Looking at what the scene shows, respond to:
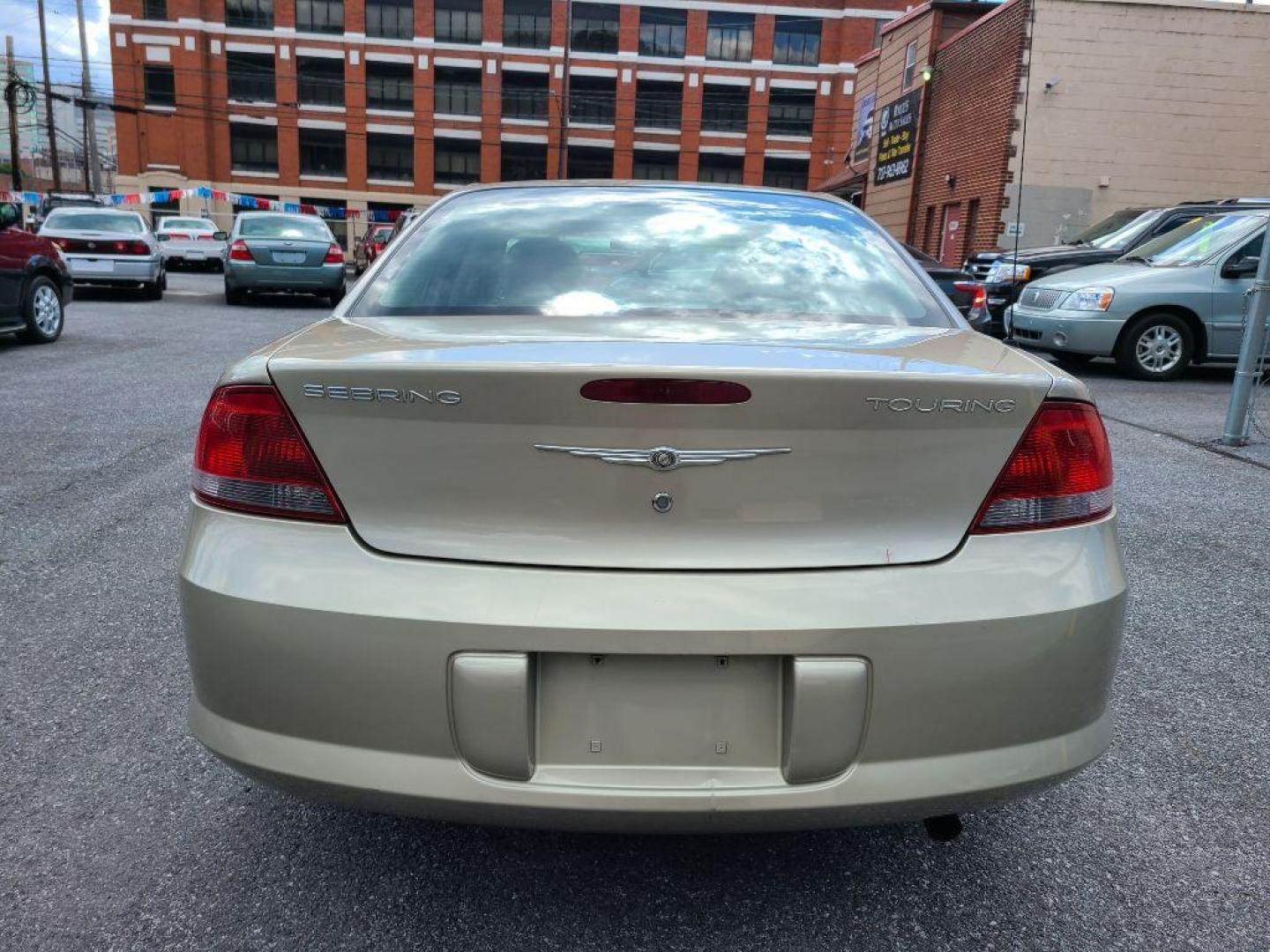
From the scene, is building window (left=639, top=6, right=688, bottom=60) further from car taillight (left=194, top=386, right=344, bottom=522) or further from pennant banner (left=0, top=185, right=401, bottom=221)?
car taillight (left=194, top=386, right=344, bottom=522)

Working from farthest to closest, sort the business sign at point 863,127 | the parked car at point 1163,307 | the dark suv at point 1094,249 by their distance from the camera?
the business sign at point 863,127 → the dark suv at point 1094,249 → the parked car at point 1163,307

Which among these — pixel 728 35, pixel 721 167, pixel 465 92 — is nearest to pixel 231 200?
pixel 465 92

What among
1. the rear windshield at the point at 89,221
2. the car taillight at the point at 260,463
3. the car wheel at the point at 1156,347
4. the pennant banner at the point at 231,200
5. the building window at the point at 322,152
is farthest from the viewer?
the building window at the point at 322,152

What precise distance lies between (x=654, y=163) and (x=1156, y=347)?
158 feet

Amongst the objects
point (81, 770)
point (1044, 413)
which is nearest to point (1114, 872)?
point (1044, 413)

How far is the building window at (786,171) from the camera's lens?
2149 inches

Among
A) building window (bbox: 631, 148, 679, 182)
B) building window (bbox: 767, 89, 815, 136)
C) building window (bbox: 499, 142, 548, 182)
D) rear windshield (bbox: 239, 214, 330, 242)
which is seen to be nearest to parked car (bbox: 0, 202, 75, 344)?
rear windshield (bbox: 239, 214, 330, 242)

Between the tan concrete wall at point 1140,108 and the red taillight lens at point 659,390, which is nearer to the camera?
the red taillight lens at point 659,390

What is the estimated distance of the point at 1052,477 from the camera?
1856 mm

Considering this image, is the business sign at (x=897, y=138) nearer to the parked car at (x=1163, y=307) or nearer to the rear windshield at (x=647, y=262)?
the parked car at (x=1163, y=307)

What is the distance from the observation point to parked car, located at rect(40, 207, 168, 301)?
15516mm

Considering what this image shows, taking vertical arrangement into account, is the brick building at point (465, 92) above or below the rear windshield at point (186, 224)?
above

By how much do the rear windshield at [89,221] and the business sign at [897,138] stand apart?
1912 cm

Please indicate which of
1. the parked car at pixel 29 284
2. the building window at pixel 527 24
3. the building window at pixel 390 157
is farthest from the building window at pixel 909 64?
the building window at pixel 390 157
